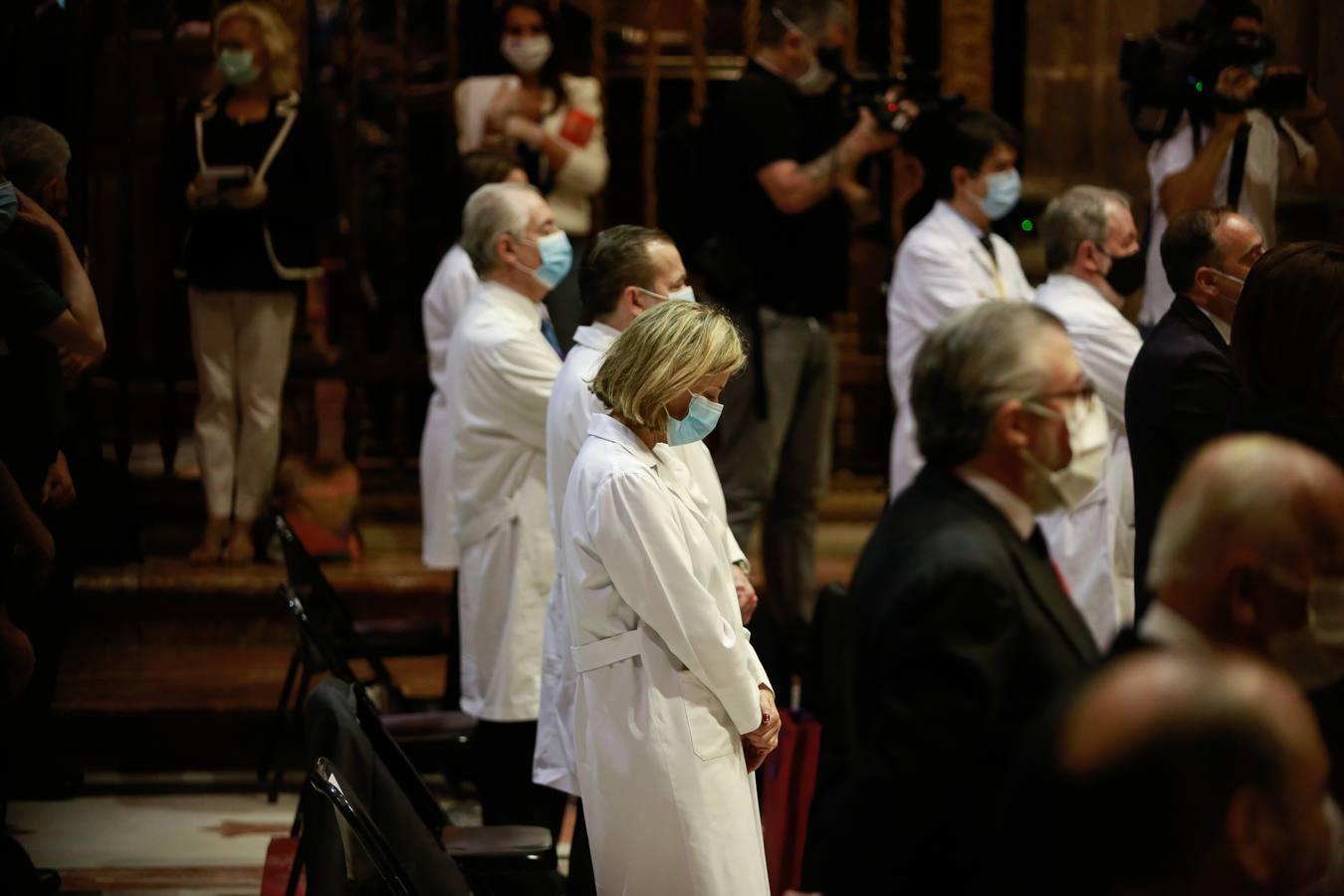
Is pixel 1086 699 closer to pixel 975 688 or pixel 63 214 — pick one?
pixel 975 688

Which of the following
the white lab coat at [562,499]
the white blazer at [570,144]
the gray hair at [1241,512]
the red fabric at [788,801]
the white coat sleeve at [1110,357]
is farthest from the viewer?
the white blazer at [570,144]

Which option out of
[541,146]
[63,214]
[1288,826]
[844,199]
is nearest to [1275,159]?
[844,199]

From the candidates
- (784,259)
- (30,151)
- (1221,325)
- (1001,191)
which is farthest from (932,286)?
(30,151)

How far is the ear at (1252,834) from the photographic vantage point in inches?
68.3

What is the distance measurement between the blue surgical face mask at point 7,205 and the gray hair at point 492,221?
4.89ft

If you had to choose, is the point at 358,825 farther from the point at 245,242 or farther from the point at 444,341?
the point at 245,242

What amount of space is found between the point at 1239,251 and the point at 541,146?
332 cm

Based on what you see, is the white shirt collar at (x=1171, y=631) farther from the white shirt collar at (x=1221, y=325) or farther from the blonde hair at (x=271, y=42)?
the blonde hair at (x=271, y=42)

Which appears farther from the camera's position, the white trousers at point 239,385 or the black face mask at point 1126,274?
the white trousers at point 239,385

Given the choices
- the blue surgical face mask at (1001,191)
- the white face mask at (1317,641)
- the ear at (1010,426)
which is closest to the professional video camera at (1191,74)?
the blue surgical face mask at (1001,191)

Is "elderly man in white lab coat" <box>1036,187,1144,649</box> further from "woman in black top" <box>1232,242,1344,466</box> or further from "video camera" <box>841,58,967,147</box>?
"woman in black top" <box>1232,242,1344,466</box>

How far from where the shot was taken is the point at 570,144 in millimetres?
6965

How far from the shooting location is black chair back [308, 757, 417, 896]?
294cm

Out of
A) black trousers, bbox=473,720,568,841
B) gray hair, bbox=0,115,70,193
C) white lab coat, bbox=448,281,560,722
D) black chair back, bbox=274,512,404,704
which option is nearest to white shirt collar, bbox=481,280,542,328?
white lab coat, bbox=448,281,560,722
